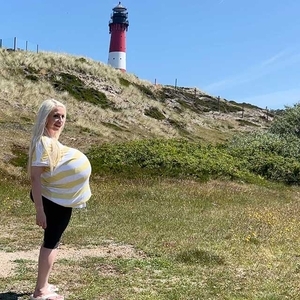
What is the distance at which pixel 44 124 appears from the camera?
4.89 meters

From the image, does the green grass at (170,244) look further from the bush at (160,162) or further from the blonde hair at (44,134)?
the bush at (160,162)

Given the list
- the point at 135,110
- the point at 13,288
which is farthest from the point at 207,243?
the point at 135,110

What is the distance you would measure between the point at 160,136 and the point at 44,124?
1197 inches

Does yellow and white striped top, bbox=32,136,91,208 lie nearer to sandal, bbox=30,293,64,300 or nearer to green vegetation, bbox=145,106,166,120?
sandal, bbox=30,293,64,300

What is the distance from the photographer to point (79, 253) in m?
7.98

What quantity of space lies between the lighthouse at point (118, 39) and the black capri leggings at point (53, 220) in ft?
197

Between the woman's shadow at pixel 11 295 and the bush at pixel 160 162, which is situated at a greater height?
the bush at pixel 160 162

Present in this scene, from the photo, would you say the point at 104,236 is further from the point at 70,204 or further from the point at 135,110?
the point at 135,110

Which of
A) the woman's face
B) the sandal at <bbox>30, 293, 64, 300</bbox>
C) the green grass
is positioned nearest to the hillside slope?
the green grass

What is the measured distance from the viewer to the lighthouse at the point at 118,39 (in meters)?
64.8

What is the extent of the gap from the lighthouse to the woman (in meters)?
59.8

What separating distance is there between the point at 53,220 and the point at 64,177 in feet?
1.54

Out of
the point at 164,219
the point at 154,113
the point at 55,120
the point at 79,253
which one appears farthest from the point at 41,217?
the point at 154,113

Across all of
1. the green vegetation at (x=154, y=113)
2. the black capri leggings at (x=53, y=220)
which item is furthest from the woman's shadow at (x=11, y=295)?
the green vegetation at (x=154, y=113)
